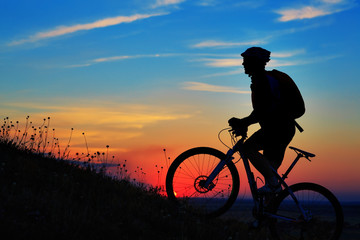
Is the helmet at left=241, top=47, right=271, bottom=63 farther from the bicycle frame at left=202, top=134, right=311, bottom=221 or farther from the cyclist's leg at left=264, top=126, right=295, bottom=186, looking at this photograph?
the bicycle frame at left=202, top=134, right=311, bottom=221

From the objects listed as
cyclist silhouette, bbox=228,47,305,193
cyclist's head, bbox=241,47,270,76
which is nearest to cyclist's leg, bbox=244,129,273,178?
cyclist silhouette, bbox=228,47,305,193

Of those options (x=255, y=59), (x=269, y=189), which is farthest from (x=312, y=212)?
(x=255, y=59)

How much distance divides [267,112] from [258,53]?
2.98 ft

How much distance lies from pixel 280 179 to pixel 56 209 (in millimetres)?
3416

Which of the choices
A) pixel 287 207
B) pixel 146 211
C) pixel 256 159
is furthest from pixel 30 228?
pixel 287 207

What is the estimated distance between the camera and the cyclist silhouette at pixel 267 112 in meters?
6.74

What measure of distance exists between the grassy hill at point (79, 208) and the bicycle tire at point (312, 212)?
85 centimetres

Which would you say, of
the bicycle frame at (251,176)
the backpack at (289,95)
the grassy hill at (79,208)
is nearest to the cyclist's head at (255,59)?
the backpack at (289,95)

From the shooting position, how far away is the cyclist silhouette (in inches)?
265

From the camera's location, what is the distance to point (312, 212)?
712 centimetres

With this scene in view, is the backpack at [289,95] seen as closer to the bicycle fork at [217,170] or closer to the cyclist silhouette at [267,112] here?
the cyclist silhouette at [267,112]

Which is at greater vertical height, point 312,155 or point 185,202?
point 312,155

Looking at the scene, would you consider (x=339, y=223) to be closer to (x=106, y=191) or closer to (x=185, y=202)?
(x=185, y=202)

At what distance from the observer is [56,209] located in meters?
6.43
